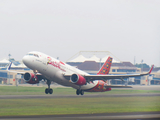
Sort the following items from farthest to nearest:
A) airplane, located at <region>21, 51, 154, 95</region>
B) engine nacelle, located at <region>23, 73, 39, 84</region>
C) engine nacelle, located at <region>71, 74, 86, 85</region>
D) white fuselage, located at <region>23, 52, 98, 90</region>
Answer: engine nacelle, located at <region>23, 73, 39, 84</region>, engine nacelle, located at <region>71, 74, 86, 85</region>, airplane, located at <region>21, 51, 154, 95</region>, white fuselage, located at <region>23, 52, 98, 90</region>

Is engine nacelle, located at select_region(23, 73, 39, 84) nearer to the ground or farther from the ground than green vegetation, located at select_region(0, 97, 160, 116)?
farther from the ground

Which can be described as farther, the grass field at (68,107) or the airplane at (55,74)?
the airplane at (55,74)

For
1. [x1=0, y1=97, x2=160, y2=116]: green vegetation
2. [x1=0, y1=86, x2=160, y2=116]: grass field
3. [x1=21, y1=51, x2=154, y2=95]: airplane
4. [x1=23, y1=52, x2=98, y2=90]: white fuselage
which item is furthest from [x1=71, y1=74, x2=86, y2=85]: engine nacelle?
[x1=0, y1=97, x2=160, y2=116]: green vegetation

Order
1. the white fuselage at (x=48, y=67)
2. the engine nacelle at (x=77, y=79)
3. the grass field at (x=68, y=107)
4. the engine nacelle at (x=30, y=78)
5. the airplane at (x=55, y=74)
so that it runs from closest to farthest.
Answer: the grass field at (x=68, y=107), the white fuselage at (x=48, y=67), the airplane at (x=55, y=74), the engine nacelle at (x=77, y=79), the engine nacelle at (x=30, y=78)

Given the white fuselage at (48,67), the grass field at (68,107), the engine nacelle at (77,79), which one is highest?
the white fuselage at (48,67)

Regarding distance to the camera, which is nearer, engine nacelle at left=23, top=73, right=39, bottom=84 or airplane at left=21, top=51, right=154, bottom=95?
airplane at left=21, top=51, right=154, bottom=95

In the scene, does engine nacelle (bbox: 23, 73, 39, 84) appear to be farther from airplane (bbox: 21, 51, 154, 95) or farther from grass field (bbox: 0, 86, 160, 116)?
grass field (bbox: 0, 86, 160, 116)

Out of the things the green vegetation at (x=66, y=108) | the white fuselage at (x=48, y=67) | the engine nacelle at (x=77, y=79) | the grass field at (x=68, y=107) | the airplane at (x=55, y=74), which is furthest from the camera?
the engine nacelle at (x=77, y=79)

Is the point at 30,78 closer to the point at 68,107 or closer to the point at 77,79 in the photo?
the point at 77,79

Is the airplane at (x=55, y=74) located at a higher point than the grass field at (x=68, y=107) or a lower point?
higher

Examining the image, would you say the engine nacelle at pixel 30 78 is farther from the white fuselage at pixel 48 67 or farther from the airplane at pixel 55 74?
the white fuselage at pixel 48 67

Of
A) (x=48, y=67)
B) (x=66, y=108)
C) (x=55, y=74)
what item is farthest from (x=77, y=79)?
(x=66, y=108)

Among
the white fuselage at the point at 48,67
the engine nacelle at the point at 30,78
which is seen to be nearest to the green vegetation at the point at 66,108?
the white fuselage at the point at 48,67

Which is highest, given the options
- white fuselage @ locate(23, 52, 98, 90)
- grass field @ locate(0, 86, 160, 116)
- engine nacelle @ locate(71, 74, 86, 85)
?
white fuselage @ locate(23, 52, 98, 90)
